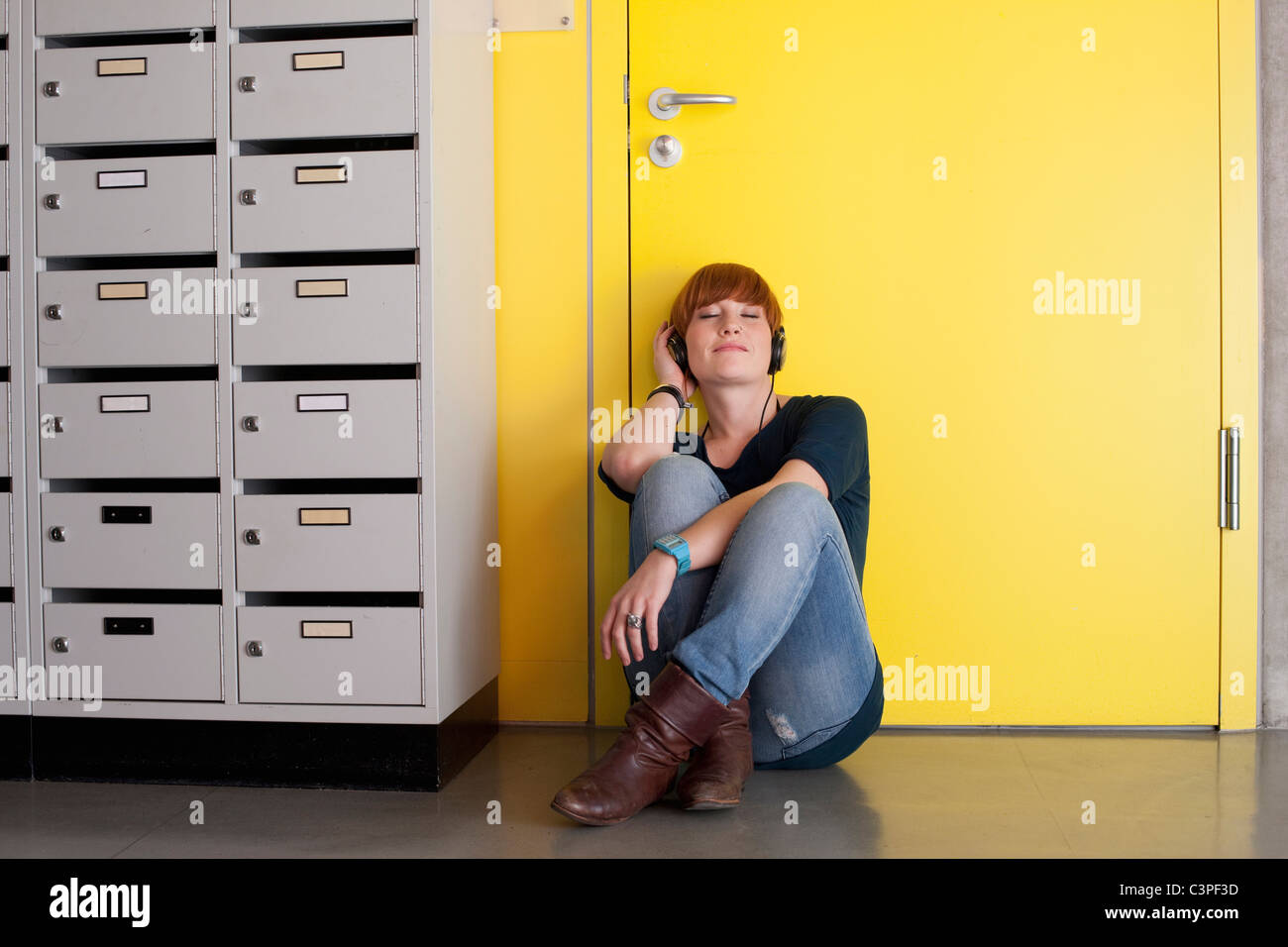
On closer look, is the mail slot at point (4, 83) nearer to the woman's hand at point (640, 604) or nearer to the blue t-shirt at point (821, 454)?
the blue t-shirt at point (821, 454)

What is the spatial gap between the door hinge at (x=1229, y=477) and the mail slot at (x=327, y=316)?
1.68 meters

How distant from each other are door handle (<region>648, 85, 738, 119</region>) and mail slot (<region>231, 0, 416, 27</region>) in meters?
0.58

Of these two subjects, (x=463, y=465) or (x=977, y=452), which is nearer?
(x=463, y=465)

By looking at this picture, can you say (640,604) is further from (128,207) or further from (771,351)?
(128,207)

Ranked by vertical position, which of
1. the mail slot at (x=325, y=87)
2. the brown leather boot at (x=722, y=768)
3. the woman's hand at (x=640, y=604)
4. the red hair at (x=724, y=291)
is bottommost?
the brown leather boot at (x=722, y=768)

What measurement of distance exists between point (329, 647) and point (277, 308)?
0.63 meters

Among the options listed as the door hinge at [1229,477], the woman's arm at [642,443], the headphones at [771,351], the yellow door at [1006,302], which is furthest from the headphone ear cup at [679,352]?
the door hinge at [1229,477]

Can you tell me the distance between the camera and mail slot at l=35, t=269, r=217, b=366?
5.82 ft

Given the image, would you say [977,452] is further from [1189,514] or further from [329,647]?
[329,647]

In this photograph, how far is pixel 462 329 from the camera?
6.29 ft

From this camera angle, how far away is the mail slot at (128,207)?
1.77 meters

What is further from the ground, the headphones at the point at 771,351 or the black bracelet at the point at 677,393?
the headphones at the point at 771,351

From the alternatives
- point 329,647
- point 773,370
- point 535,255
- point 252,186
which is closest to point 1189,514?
point 773,370

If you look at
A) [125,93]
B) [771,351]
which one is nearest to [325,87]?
[125,93]
